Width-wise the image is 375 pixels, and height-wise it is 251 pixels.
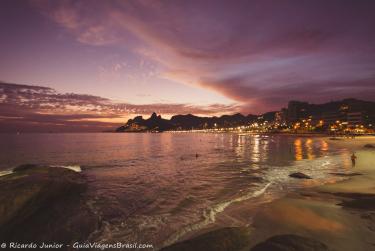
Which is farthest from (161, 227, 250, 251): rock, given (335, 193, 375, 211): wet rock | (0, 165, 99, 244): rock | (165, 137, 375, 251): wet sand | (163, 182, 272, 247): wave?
(335, 193, 375, 211): wet rock

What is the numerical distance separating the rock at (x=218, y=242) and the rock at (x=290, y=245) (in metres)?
0.73

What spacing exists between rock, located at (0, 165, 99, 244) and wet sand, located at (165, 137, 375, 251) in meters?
5.53

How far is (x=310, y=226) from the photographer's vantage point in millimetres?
10680

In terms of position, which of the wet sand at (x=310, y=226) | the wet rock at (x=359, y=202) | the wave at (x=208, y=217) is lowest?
the wave at (x=208, y=217)

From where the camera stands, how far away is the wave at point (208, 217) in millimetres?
10383

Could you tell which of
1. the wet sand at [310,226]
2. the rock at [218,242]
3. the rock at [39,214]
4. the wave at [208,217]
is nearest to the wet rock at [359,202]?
the wet sand at [310,226]

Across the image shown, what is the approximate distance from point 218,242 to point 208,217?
405cm

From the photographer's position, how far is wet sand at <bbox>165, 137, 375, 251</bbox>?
8.57 meters

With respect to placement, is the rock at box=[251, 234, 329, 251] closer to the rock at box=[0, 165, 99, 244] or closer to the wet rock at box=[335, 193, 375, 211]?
the wet rock at box=[335, 193, 375, 211]

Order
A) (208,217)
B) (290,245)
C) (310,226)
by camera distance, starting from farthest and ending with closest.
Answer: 1. (208,217)
2. (310,226)
3. (290,245)

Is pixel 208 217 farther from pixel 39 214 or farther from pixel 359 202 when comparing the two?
pixel 39 214

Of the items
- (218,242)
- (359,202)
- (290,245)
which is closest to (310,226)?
(290,245)

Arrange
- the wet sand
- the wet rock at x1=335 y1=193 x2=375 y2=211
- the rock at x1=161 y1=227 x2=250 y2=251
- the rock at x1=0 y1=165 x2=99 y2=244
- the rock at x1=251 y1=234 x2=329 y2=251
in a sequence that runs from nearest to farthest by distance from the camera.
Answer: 1. the rock at x1=251 y1=234 x2=329 y2=251
2. the rock at x1=161 y1=227 x2=250 y2=251
3. the wet sand
4. the rock at x1=0 y1=165 x2=99 y2=244
5. the wet rock at x1=335 y1=193 x2=375 y2=211

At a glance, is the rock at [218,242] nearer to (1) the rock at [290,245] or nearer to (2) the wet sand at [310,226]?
(2) the wet sand at [310,226]
